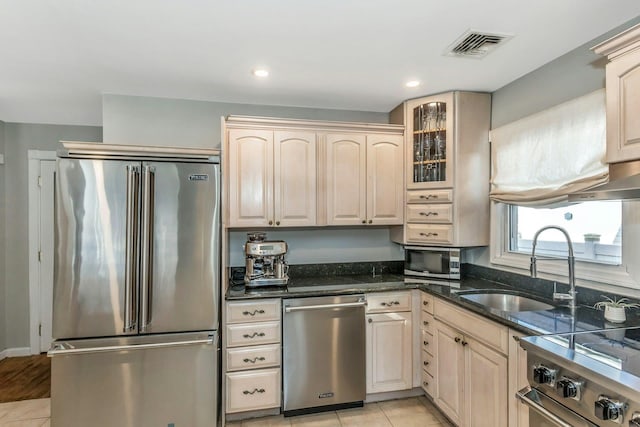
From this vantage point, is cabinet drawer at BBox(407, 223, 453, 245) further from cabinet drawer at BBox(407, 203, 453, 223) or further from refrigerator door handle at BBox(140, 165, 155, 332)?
refrigerator door handle at BBox(140, 165, 155, 332)

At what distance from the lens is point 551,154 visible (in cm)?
219

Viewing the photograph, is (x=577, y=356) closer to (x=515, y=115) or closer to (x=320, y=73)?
(x=515, y=115)

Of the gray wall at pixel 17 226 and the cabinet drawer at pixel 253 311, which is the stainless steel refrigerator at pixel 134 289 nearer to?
the cabinet drawer at pixel 253 311

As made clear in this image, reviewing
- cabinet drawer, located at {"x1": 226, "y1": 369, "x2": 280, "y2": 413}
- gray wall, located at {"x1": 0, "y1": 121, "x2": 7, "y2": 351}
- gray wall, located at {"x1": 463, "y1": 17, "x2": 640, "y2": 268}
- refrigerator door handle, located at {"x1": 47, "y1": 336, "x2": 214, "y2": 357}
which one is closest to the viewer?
gray wall, located at {"x1": 463, "y1": 17, "x2": 640, "y2": 268}

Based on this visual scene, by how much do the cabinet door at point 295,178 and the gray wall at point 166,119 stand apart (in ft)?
1.47

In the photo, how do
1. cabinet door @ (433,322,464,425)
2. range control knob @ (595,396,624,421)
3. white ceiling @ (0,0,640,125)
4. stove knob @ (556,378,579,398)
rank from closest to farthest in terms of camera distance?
range control knob @ (595,396,624,421) → stove knob @ (556,378,579,398) → white ceiling @ (0,0,640,125) → cabinet door @ (433,322,464,425)

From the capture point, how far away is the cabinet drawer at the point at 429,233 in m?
2.80

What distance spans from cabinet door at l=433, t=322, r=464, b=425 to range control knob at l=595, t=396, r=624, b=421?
1.08 metres

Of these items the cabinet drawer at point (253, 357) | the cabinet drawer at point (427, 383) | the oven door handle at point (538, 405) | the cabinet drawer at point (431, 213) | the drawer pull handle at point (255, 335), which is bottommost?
the cabinet drawer at point (427, 383)

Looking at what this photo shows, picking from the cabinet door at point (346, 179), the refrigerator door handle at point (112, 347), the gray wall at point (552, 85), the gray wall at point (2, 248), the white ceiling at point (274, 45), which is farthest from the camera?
the gray wall at point (2, 248)

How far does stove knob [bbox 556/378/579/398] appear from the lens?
1252mm

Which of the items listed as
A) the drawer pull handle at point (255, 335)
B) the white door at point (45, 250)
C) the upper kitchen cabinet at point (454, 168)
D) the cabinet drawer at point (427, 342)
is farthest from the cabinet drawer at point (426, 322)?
the white door at point (45, 250)

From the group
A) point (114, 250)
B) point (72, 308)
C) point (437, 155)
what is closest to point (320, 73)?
point (437, 155)

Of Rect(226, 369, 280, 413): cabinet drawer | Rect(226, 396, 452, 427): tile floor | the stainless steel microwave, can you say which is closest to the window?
the stainless steel microwave
